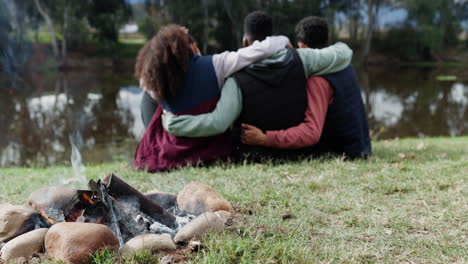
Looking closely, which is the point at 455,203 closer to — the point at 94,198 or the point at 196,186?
the point at 196,186

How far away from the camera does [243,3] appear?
26734 millimetres

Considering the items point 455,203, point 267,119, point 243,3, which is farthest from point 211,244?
point 243,3

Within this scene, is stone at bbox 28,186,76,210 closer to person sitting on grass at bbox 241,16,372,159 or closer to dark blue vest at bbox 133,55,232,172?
dark blue vest at bbox 133,55,232,172

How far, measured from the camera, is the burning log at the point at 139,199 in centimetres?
259

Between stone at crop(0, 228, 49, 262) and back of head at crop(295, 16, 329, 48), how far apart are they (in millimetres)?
3301

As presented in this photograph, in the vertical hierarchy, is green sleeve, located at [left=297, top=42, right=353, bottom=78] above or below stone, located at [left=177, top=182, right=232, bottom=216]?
above

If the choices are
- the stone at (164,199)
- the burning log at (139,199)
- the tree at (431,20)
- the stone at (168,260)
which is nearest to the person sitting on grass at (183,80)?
the stone at (164,199)

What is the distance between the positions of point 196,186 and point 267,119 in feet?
5.83

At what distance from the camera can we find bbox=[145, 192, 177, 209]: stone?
2.95 meters

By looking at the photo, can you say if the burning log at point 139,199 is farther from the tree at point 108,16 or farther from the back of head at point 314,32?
the tree at point 108,16

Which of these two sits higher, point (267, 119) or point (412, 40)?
point (267, 119)

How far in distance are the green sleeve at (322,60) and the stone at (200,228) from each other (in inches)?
97.4

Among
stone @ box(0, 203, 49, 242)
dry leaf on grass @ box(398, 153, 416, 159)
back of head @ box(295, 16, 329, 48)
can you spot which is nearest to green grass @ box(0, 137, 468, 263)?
dry leaf on grass @ box(398, 153, 416, 159)

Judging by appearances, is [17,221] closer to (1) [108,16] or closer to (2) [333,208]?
(2) [333,208]
